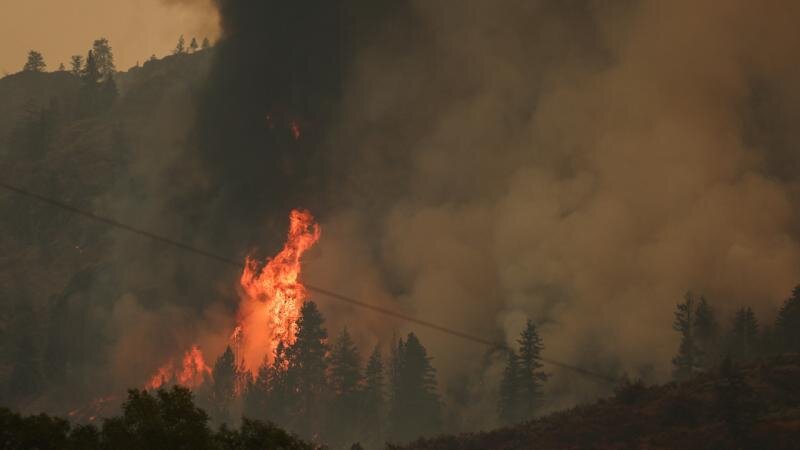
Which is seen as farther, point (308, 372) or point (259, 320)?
point (259, 320)

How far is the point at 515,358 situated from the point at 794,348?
1344 inches

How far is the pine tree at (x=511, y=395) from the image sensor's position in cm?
14400

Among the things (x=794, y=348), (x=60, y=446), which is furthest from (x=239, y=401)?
(x=60, y=446)

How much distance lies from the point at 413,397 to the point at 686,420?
63334 mm

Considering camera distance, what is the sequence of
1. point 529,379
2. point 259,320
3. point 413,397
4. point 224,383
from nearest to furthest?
point 529,379, point 413,397, point 224,383, point 259,320

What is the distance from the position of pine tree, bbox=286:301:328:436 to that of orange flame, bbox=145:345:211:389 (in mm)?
17045

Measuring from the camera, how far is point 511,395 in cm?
14400

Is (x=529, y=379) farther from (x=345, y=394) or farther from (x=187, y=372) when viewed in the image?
(x=187, y=372)

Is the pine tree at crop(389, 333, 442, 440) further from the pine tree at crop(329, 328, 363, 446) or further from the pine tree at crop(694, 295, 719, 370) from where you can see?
the pine tree at crop(694, 295, 719, 370)

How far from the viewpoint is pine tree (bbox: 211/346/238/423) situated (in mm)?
163875

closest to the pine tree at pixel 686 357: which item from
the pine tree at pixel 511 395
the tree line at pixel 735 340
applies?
the tree line at pixel 735 340

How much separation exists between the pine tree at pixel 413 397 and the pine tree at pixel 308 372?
11.9 metres

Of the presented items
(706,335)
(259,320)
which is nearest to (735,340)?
(706,335)

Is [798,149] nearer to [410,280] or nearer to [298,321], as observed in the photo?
[410,280]
